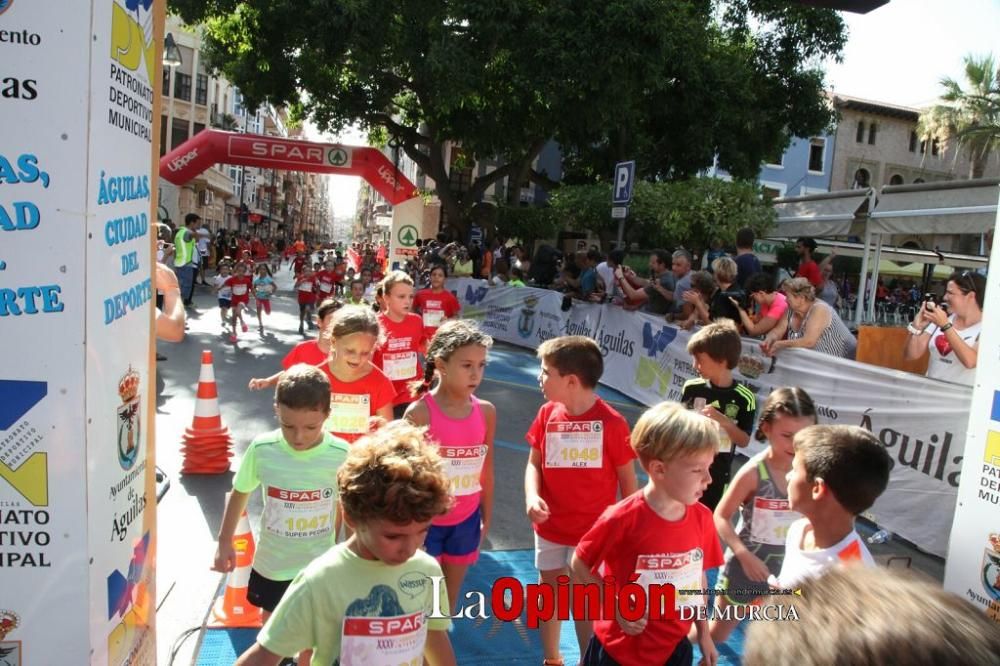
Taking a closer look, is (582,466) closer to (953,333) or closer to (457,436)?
(457,436)

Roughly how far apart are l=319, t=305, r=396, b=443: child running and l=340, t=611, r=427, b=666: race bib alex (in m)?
1.98

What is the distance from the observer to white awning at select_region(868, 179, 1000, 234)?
1079 centimetres

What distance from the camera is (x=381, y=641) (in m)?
1.98

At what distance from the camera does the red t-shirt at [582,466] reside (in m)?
3.33

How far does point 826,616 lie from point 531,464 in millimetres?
2623

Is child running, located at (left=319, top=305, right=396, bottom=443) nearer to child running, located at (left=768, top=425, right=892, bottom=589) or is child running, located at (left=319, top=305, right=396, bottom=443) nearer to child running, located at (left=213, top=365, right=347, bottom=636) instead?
child running, located at (left=213, top=365, right=347, bottom=636)

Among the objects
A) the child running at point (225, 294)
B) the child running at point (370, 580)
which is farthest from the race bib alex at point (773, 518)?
the child running at point (225, 294)

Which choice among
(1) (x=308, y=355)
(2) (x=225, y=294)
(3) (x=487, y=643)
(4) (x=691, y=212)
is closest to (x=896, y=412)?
(3) (x=487, y=643)

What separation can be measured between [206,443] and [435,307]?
3088 mm

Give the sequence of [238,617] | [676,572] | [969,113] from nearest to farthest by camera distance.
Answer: [676,572]
[238,617]
[969,113]

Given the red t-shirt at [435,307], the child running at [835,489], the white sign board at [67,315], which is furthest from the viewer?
the red t-shirt at [435,307]

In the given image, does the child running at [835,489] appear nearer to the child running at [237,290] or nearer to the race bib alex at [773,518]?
the race bib alex at [773,518]

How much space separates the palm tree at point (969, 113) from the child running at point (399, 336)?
37248 mm

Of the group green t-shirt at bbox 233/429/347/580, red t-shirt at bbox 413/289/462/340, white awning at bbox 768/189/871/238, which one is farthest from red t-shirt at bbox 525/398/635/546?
white awning at bbox 768/189/871/238
